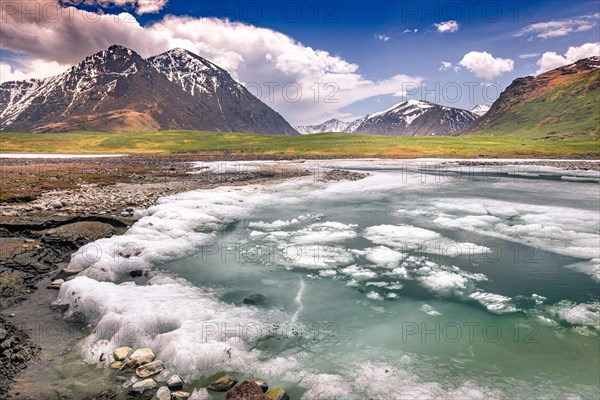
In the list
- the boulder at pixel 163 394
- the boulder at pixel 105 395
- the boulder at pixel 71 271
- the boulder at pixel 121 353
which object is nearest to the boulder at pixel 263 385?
the boulder at pixel 163 394

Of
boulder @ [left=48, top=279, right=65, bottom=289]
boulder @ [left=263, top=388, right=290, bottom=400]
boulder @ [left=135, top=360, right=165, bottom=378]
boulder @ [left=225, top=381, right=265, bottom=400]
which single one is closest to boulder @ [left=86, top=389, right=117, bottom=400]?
boulder @ [left=135, top=360, right=165, bottom=378]

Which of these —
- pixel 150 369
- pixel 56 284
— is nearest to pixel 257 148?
pixel 56 284

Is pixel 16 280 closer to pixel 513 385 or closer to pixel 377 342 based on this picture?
pixel 377 342

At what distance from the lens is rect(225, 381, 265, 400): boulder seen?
6.53m

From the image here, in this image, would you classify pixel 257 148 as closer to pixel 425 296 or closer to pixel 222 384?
pixel 425 296

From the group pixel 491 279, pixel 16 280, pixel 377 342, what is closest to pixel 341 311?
pixel 377 342

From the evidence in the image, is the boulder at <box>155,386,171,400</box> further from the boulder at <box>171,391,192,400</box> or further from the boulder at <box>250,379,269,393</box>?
the boulder at <box>250,379,269,393</box>

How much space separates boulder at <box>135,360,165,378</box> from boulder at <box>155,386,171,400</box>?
618mm

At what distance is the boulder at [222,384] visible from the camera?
7.00 m

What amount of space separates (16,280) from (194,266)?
18.3 feet

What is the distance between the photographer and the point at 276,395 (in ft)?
21.9

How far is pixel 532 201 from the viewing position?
29.9m

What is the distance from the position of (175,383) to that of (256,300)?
421cm

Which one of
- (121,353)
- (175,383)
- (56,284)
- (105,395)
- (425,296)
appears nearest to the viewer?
(105,395)
